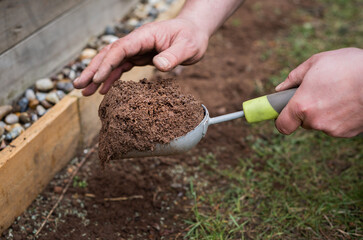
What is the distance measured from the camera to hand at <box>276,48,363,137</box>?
156 cm

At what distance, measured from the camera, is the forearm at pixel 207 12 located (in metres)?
2.16

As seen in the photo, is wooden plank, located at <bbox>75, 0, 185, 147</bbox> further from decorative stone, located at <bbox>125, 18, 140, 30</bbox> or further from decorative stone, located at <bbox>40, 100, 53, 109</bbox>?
decorative stone, located at <bbox>125, 18, 140, 30</bbox>

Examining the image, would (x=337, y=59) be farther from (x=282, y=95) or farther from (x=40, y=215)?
(x=40, y=215)

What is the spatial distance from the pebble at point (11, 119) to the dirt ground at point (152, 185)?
1.46 ft

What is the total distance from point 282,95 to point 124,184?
3.68 ft

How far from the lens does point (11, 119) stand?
2117 millimetres

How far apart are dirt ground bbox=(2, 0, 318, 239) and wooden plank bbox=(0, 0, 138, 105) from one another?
2.18ft

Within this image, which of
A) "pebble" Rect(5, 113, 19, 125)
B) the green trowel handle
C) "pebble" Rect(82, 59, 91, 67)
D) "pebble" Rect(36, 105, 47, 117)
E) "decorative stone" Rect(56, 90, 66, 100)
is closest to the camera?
the green trowel handle

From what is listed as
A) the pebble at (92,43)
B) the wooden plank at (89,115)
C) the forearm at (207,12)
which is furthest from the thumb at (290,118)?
the pebble at (92,43)

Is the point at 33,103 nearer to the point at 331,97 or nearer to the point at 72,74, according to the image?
the point at 72,74

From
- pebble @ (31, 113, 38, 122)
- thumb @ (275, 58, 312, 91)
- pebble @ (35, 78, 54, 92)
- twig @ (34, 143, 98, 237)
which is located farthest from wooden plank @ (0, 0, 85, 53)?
thumb @ (275, 58, 312, 91)

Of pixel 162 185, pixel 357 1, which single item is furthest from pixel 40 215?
pixel 357 1

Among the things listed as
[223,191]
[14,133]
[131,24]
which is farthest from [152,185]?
[131,24]

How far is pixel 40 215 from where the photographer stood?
79.9 inches
